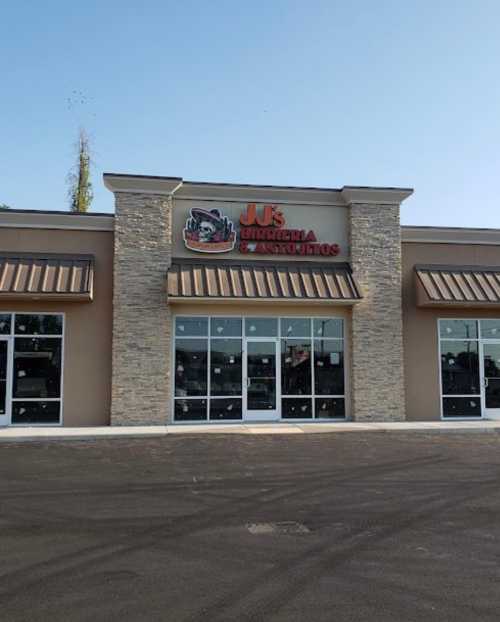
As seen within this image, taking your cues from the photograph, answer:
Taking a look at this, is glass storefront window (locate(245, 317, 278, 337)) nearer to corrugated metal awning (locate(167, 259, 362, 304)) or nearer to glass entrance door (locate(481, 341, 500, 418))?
corrugated metal awning (locate(167, 259, 362, 304))

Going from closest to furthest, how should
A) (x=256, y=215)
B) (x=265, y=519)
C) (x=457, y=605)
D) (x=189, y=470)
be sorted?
→ (x=457, y=605) → (x=265, y=519) → (x=189, y=470) → (x=256, y=215)

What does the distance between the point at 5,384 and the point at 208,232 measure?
22.7ft

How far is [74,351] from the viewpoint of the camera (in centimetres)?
1606

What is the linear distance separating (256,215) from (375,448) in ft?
25.6

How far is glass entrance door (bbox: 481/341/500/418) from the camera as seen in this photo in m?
18.0

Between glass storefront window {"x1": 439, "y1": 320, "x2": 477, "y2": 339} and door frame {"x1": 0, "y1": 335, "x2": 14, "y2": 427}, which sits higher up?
glass storefront window {"x1": 439, "y1": 320, "x2": 477, "y2": 339}

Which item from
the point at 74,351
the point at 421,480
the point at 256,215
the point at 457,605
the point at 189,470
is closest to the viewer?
the point at 457,605

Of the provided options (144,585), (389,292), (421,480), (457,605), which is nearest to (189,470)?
(421,480)

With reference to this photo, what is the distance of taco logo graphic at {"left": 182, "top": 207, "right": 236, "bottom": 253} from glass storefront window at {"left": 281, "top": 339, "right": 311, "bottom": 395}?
10.9 ft

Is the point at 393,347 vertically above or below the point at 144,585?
above

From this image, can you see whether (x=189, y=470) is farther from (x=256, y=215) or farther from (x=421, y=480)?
(x=256, y=215)

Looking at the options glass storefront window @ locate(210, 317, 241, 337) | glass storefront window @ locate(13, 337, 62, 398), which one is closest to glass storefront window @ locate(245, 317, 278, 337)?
glass storefront window @ locate(210, 317, 241, 337)

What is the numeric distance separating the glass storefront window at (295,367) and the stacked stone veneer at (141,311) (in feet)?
11.1

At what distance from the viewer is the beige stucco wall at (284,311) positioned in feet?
54.9
